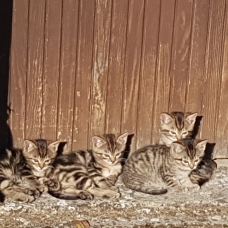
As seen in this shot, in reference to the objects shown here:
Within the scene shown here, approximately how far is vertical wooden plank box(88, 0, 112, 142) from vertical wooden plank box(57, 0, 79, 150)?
0.25 meters

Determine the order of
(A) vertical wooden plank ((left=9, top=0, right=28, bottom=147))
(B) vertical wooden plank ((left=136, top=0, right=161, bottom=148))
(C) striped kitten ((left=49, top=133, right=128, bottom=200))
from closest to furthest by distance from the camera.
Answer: (C) striped kitten ((left=49, top=133, right=128, bottom=200))
(A) vertical wooden plank ((left=9, top=0, right=28, bottom=147))
(B) vertical wooden plank ((left=136, top=0, right=161, bottom=148))

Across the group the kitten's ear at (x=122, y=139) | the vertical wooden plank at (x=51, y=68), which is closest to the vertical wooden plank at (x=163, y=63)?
the kitten's ear at (x=122, y=139)

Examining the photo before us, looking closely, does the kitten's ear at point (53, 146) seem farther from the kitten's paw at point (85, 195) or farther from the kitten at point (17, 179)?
the kitten's paw at point (85, 195)

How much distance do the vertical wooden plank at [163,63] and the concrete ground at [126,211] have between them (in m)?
1.22

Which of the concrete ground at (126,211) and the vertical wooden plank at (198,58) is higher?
the vertical wooden plank at (198,58)

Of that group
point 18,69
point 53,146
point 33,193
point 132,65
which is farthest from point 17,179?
point 132,65

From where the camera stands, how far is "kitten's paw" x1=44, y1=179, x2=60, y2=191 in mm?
9328

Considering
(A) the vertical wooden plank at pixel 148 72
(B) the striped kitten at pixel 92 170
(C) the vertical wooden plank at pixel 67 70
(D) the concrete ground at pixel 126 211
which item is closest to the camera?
(D) the concrete ground at pixel 126 211

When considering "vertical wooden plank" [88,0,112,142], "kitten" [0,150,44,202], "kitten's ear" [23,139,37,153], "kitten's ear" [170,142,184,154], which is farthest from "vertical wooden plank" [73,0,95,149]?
"kitten's ear" [170,142,184,154]

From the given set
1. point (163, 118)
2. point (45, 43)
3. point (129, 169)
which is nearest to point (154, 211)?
point (129, 169)

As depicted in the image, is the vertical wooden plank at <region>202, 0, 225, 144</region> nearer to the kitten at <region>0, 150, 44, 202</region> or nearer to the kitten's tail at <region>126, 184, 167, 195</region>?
the kitten's tail at <region>126, 184, 167, 195</region>

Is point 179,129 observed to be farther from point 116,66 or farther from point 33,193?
point 33,193

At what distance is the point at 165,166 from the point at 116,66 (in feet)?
4.32

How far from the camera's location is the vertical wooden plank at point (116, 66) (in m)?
9.85
